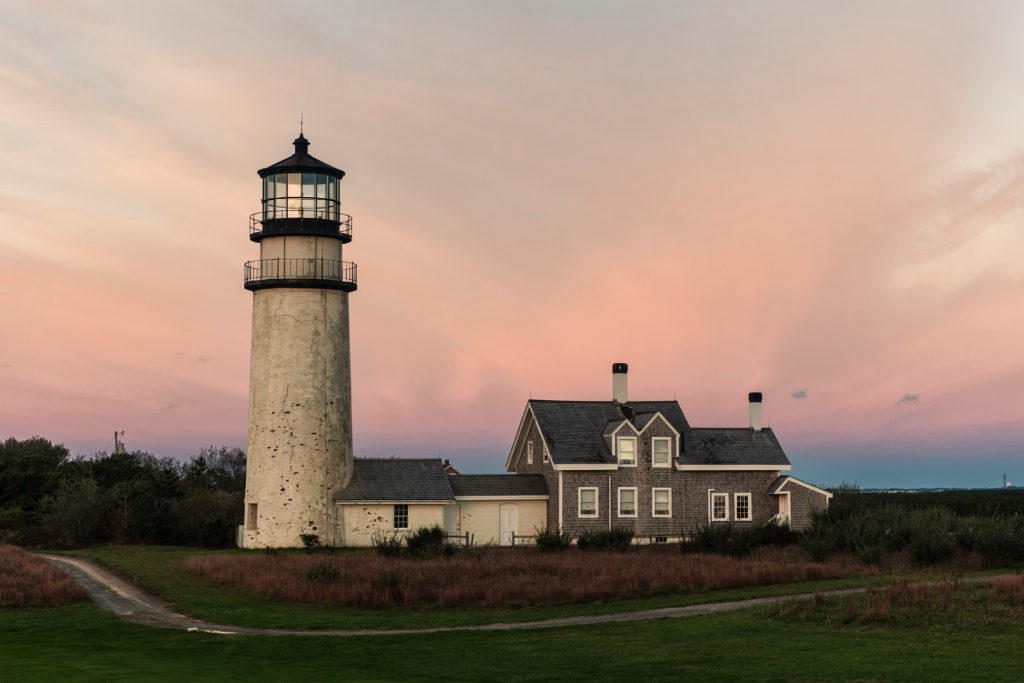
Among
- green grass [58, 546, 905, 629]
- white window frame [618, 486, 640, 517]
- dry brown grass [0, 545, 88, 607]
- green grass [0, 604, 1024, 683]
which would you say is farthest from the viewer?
white window frame [618, 486, 640, 517]

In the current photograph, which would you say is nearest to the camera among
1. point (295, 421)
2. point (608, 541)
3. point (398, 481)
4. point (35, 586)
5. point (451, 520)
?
point (35, 586)

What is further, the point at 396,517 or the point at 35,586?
the point at 396,517

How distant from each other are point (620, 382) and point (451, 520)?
1013 cm

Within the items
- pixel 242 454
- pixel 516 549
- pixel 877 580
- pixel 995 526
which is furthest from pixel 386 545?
pixel 242 454

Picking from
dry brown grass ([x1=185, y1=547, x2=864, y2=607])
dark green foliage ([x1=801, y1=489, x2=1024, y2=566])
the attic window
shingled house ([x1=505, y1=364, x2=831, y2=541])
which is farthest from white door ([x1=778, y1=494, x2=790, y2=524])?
dry brown grass ([x1=185, y1=547, x2=864, y2=607])

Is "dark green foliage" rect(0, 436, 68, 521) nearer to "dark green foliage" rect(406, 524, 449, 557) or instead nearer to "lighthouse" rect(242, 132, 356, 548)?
"lighthouse" rect(242, 132, 356, 548)

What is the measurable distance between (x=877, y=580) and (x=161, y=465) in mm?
60428

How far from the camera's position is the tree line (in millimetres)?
46781

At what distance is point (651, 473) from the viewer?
47.9m

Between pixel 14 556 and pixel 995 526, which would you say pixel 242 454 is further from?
pixel 995 526

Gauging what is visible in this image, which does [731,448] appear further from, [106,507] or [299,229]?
[106,507]

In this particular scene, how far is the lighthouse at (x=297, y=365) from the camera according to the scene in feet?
143

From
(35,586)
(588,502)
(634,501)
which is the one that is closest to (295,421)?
(588,502)

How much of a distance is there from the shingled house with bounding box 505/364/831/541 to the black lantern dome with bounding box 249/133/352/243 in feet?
39.3
